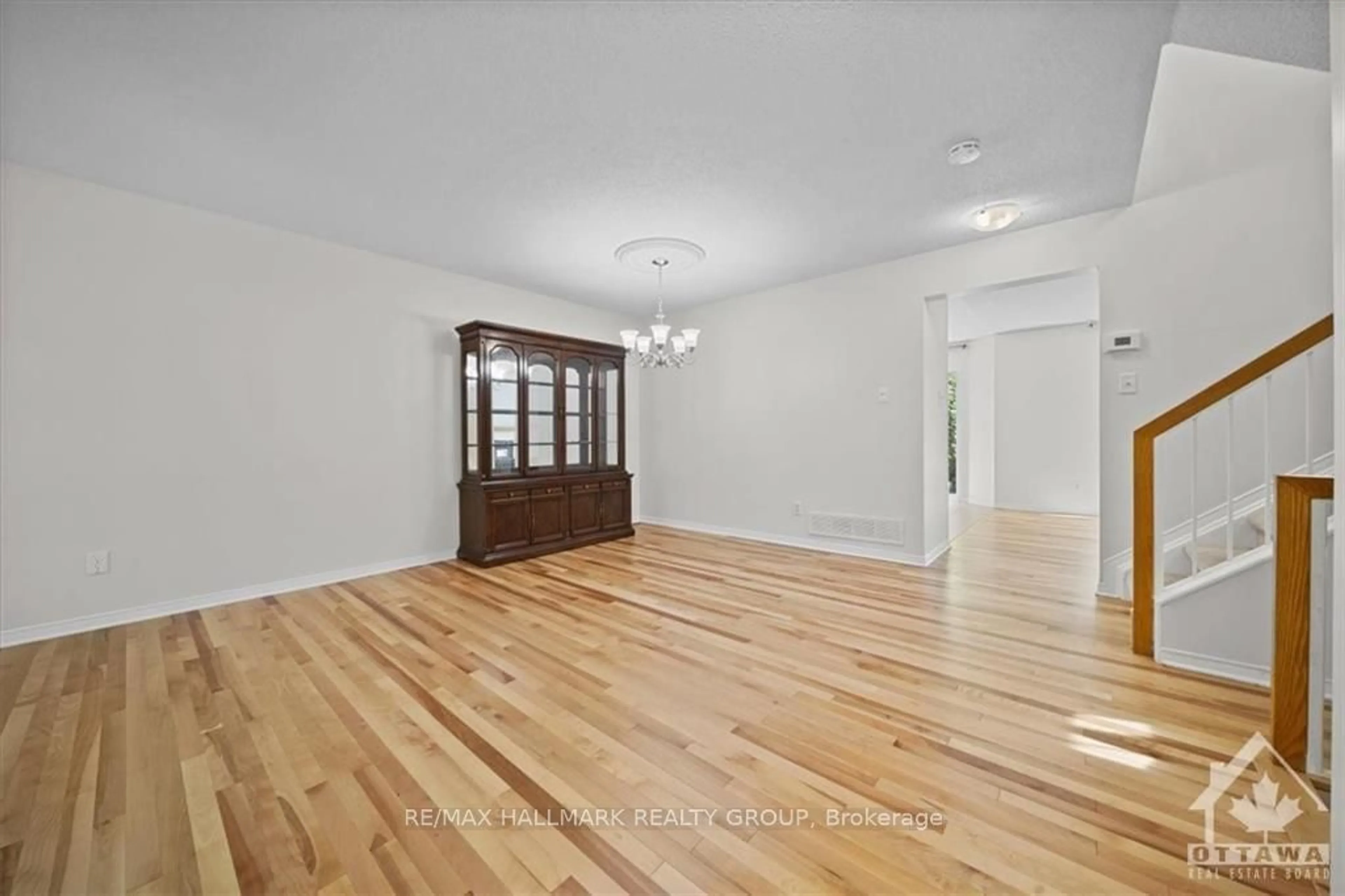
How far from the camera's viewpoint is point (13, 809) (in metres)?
1.46

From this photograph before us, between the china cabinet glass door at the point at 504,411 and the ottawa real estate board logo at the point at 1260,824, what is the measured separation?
431 cm

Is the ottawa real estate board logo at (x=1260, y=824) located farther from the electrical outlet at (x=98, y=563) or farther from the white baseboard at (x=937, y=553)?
the electrical outlet at (x=98, y=563)

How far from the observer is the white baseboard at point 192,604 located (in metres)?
2.67

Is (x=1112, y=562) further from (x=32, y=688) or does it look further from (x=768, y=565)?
(x=32, y=688)

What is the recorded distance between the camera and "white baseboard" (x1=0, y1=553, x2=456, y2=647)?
267cm

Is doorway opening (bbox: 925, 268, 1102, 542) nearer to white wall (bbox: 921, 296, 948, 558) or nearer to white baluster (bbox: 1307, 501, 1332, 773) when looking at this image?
white wall (bbox: 921, 296, 948, 558)

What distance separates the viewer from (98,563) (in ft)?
9.39

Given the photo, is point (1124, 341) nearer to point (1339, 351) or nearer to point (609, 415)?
point (1339, 351)

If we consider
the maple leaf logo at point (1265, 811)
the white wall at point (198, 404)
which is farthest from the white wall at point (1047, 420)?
the white wall at point (198, 404)

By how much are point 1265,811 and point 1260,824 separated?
8 cm

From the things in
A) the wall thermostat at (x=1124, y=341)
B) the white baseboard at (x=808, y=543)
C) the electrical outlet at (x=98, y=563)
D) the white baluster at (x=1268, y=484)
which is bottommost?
the white baseboard at (x=808, y=543)

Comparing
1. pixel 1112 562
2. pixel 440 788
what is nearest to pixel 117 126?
pixel 440 788

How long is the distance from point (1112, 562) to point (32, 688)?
580cm

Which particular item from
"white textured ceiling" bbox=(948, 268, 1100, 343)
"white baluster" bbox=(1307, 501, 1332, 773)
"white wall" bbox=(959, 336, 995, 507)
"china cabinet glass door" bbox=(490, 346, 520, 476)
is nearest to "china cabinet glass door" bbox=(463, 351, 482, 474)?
"china cabinet glass door" bbox=(490, 346, 520, 476)
